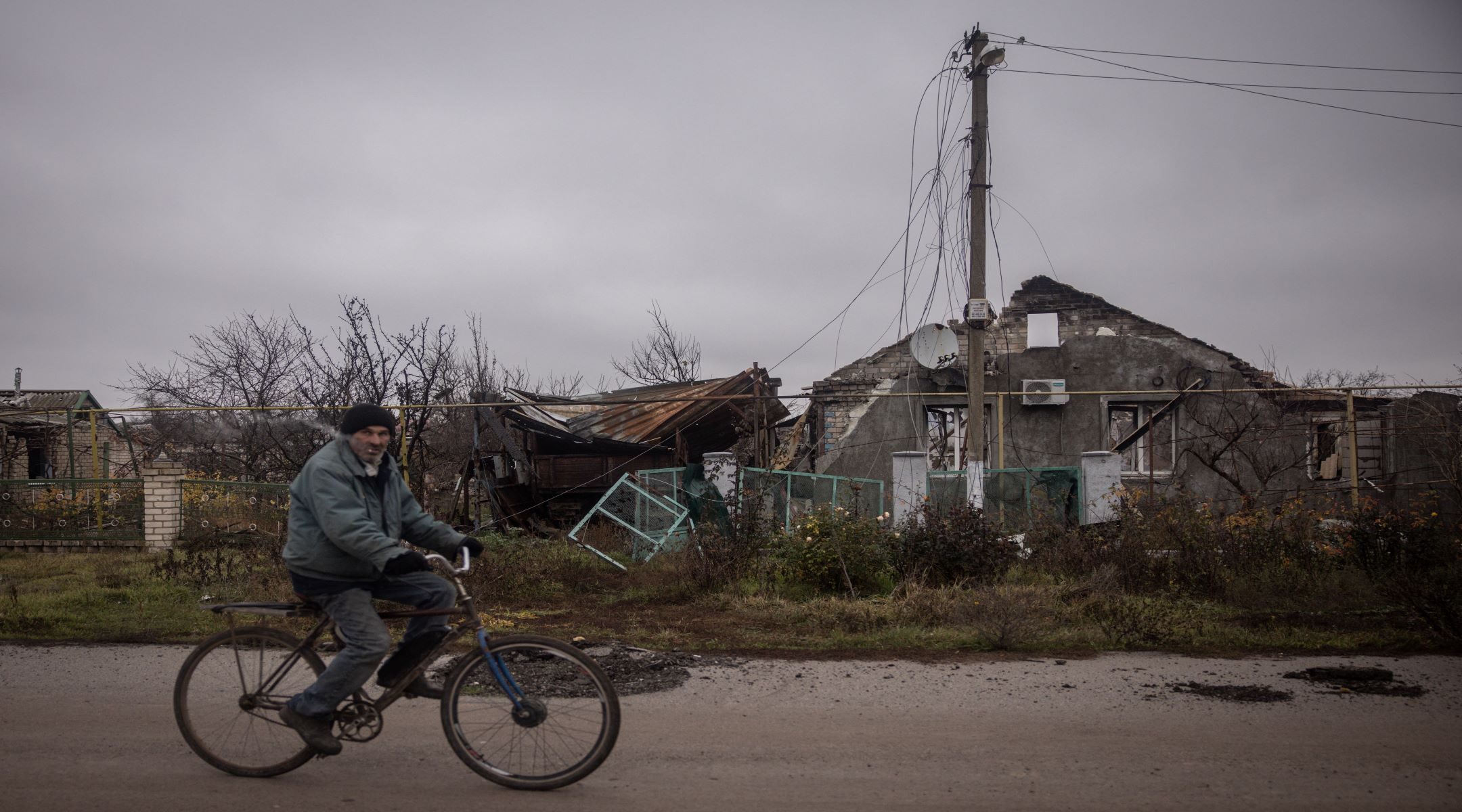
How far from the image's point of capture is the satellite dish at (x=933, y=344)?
1377 cm

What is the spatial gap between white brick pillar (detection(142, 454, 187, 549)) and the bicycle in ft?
32.7

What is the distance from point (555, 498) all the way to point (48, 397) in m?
16.9

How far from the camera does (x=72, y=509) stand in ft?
42.0

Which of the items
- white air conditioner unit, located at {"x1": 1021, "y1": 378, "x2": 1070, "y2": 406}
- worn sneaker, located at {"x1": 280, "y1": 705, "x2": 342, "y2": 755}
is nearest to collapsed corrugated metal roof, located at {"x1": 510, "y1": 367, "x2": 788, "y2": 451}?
white air conditioner unit, located at {"x1": 1021, "y1": 378, "x2": 1070, "y2": 406}

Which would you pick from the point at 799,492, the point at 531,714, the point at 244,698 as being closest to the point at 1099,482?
the point at 799,492

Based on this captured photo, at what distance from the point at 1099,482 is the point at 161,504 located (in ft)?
42.2

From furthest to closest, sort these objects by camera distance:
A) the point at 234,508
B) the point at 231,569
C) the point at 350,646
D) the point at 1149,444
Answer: the point at 1149,444
the point at 234,508
the point at 231,569
the point at 350,646

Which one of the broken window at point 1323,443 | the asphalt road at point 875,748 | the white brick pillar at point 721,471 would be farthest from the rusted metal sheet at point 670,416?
the asphalt road at point 875,748

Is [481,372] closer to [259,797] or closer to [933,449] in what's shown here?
[933,449]

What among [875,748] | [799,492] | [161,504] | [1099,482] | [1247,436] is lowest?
[875,748]

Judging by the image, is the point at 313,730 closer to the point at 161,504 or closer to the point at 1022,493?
the point at 1022,493

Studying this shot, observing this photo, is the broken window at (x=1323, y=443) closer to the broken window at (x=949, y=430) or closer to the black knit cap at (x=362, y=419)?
the broken window at (x=949, y=430)

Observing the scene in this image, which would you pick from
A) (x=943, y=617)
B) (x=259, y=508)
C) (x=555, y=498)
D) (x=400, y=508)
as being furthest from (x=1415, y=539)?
(x=259, y=508)

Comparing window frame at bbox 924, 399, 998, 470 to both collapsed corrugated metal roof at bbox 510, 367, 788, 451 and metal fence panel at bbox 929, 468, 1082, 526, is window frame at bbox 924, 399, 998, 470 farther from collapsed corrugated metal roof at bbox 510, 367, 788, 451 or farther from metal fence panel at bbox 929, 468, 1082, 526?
metal fence panel at bbox 929, 468, 1082, 526
